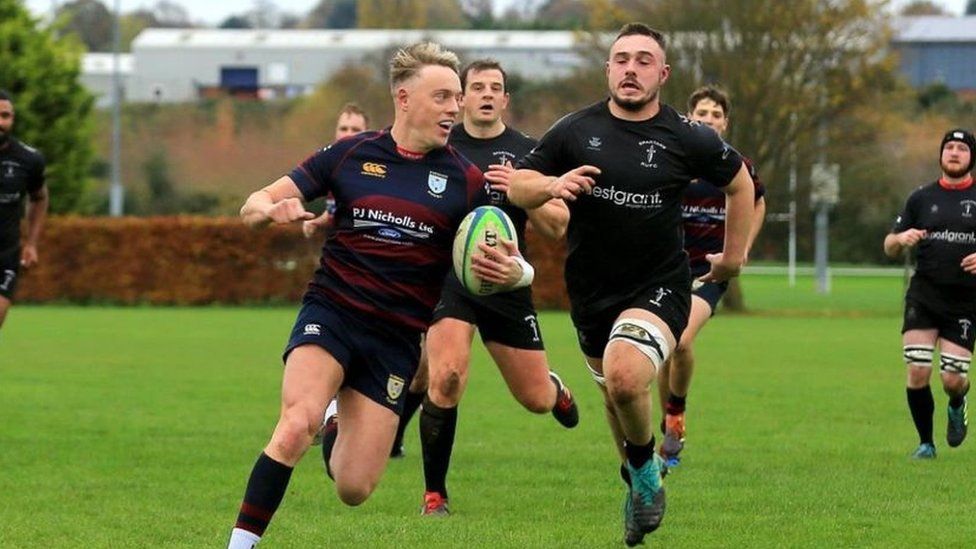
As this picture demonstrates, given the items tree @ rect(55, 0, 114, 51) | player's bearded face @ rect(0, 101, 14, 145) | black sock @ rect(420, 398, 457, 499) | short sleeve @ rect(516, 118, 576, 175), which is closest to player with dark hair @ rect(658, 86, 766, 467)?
black sock @ rect(420, 398, 457, 499)

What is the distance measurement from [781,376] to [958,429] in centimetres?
771

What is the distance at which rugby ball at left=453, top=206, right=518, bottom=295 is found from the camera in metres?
7.41

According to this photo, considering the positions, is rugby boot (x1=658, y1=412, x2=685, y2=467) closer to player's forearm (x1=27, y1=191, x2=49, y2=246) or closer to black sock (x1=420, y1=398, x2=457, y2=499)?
black sock (x1=420, y1=398, x2=457, y2=499)

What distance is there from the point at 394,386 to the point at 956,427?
607 cm

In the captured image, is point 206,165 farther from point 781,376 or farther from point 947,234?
point 947,234

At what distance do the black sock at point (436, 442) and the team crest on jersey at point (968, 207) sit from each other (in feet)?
15.2

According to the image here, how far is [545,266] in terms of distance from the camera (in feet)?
120

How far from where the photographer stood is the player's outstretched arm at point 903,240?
39.3 ft

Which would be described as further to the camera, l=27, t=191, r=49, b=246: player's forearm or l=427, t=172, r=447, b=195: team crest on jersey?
l=27, t=191, r=49, b=246: player's forearm

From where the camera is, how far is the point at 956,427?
40.4 ft

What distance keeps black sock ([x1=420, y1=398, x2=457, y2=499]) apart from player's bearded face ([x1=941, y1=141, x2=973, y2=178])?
15.2ft

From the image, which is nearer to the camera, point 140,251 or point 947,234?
point 947,234

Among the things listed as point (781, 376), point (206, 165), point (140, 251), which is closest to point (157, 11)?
point (206, 165)

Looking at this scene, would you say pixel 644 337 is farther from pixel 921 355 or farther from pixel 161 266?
pixel 161 266
